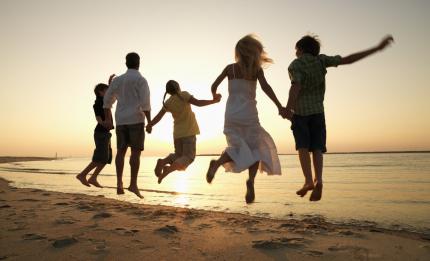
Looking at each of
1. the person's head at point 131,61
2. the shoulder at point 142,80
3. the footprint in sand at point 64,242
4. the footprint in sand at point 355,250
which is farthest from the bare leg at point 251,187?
the person's head at point 131,61

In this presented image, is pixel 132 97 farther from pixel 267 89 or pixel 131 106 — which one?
pixel 267 89

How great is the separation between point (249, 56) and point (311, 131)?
140 cm

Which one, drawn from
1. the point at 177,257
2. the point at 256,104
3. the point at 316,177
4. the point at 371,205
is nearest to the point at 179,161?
the point at 256,104

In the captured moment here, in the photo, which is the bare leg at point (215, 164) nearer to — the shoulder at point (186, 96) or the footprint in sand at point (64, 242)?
the footprint in sand at point (64, 242)

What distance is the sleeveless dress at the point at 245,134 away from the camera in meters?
5.39

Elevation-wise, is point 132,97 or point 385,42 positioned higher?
point 385,42

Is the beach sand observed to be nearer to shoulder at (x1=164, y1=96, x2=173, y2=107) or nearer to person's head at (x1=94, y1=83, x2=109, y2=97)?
shoulder at (x1=164, y1=96, x2=173, y2=107)

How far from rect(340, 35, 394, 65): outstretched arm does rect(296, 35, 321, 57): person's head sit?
16.0 inches

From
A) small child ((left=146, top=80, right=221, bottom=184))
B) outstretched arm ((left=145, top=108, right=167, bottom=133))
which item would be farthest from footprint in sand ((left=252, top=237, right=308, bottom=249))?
outstretched arm ((left=145, top=108, right=167, bottom=133))

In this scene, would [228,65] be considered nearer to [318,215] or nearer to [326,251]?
[326,251]

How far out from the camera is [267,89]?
210 inches

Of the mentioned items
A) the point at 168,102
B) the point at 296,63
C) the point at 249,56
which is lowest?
the point at 168,102

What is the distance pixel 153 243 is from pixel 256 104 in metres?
2.48

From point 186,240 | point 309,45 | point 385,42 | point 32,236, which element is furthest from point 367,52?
point 32,236
